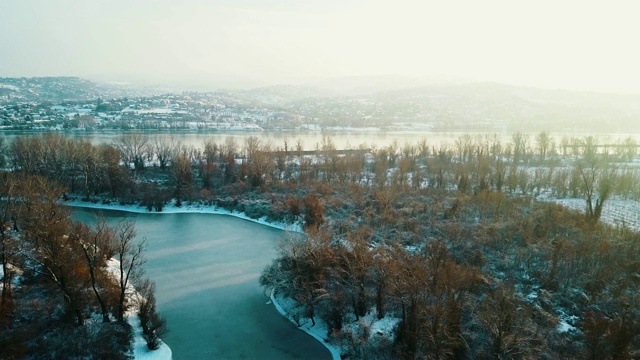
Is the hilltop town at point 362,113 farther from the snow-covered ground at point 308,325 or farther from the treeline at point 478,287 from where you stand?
the treeline at point 478,287

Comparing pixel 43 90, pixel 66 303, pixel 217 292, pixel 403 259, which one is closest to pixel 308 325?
pixel 403 259

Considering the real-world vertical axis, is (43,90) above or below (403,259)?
above

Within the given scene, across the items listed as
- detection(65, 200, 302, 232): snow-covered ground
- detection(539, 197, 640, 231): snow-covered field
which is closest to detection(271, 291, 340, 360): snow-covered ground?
detection(65, 200, 302, 232): snow-covered ground

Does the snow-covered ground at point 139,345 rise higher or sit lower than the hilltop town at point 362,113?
lower

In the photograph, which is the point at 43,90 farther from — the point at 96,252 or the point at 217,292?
the point at 217,292

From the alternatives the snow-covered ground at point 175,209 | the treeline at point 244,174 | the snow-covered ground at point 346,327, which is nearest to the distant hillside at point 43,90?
the treeline at point 244,174

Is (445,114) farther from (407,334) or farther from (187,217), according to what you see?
(407,334)
